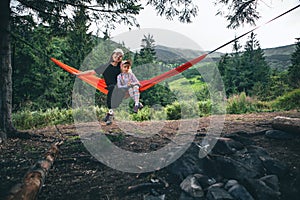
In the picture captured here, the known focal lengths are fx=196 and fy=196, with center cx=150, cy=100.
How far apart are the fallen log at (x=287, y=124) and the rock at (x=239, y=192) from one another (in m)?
1.45

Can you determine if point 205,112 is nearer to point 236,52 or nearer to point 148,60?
point 148,60

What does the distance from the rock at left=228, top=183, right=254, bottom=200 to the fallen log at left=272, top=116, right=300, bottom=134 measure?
1.45 m

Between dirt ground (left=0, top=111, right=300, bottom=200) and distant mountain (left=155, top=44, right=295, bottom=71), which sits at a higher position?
distant mountain (left=155, top=44, right=295, bottom=71)

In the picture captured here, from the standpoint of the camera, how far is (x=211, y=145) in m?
2.15

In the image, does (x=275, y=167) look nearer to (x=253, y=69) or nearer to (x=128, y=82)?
(x=128, y=82)

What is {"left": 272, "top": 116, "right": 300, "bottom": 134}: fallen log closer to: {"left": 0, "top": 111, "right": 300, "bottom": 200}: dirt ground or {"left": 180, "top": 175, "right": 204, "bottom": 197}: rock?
{"left": 0, "top": 111, "right": 300, "bottom": 200}: dirt ground

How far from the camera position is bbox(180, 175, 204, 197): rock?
4.97 ft

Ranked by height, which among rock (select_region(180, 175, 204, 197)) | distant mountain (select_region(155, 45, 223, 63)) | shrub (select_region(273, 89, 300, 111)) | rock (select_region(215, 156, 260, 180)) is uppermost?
distant mountain (select_region(155, 45, 223, 63))

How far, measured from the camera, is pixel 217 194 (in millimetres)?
1440

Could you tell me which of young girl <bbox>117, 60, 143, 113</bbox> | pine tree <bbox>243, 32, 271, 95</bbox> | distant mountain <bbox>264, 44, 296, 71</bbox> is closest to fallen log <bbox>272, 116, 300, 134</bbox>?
young girl <bbox>117, 60, 143, 113</bbox>

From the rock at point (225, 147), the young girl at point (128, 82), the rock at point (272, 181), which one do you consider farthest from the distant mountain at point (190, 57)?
the rock at point (272, 181)

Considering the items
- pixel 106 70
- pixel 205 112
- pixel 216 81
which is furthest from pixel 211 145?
pixel 216 81

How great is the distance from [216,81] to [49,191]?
20375 mm

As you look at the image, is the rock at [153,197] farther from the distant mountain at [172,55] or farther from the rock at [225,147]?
the distant mountain at [172,55]
